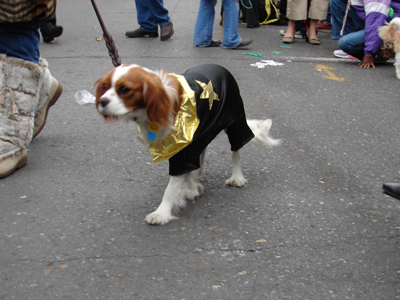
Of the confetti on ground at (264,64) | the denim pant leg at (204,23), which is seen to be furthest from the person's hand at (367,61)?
the denim pant leg at (204,23)

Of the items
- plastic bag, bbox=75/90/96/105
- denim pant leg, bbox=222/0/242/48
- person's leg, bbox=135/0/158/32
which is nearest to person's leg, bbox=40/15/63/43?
person's leg, bbox=135/0/158/32

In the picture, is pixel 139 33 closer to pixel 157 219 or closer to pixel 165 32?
pixel 165 32

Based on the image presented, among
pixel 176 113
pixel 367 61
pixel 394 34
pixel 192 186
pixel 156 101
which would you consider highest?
pixel 156 101

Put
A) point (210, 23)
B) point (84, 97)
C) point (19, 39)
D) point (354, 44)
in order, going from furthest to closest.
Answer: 1. point (210, 23)
2. point (354, 44)
3. point (84, 97)
4. point (19, 39)

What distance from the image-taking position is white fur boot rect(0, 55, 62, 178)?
304 cm

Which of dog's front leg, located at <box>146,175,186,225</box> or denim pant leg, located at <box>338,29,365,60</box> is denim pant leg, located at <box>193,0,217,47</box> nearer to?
denim pant leg, located at <box>338,29,365,60</box>

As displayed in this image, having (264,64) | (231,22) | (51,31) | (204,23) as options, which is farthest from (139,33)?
(264,64)

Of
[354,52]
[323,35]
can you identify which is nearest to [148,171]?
[354,52]

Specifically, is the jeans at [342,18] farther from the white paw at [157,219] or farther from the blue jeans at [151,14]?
the white paw at [157,219]

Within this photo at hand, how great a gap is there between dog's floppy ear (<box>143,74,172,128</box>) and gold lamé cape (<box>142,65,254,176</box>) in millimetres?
162

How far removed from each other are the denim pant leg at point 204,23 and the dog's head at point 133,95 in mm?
4797

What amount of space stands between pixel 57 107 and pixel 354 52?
4443 mm

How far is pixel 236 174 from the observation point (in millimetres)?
3082

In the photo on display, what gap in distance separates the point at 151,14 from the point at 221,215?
537 centimetres
